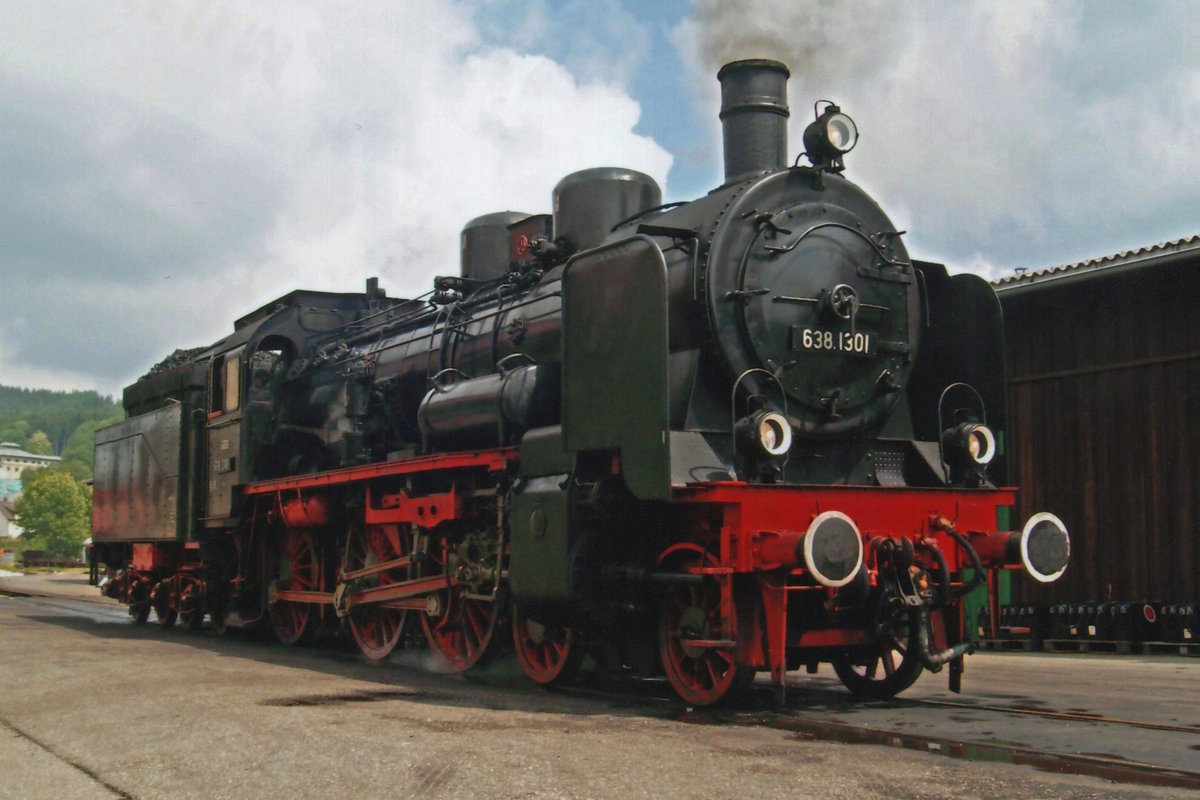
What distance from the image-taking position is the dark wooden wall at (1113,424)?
43.6ft

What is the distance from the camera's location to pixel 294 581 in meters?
12.7

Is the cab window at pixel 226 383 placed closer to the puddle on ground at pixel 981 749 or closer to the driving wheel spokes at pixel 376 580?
the driving wheel spokes at pixel 376 580

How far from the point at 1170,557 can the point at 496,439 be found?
850 centimetres

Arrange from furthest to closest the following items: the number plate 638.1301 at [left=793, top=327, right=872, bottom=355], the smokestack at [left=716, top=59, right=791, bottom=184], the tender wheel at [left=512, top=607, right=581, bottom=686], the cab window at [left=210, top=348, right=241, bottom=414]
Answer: the cab window at [left=210, top=348, right=241, bottom=414] < the smokestack at [left=716, top=59, right=791, bottom=184] < the tender wheel at [left=512, top=607, right=581, bottom=686] < the number plate 638.1301 at [left=793, top=327, right=872, bottom=355]

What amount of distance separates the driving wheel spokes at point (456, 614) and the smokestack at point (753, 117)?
144 inches

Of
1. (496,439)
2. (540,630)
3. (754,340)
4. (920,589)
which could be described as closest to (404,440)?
(496,439)

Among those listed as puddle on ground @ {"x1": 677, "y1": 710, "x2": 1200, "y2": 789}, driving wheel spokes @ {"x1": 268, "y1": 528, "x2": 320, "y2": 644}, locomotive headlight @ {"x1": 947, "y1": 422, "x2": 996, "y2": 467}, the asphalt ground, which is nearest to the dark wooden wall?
the asphalt ground

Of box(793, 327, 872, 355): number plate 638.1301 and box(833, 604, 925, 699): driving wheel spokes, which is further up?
box(793, 327, 872, 355): number plate 638.1301

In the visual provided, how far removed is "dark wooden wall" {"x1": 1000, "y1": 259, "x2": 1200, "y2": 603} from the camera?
13.3 m

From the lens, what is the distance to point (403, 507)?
10156 millimetres

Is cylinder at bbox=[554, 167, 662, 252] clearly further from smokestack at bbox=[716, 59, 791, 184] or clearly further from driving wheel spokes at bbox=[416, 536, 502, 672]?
driving wheel spokes at bbox=[416, 536, 502, 672]

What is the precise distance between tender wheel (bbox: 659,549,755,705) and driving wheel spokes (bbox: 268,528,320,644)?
567cm

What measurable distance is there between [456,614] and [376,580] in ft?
4.65

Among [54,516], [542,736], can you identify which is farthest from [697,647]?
[54,516]
